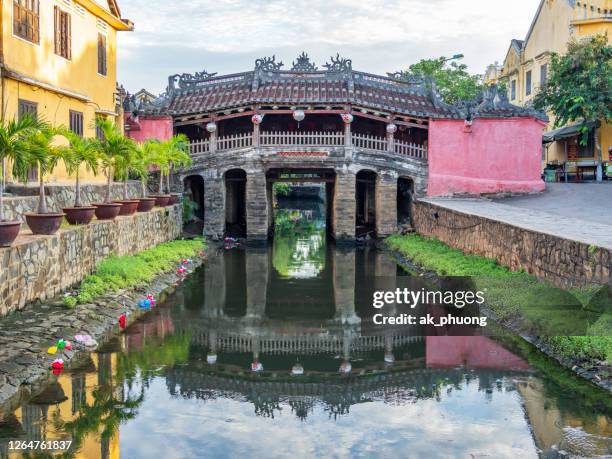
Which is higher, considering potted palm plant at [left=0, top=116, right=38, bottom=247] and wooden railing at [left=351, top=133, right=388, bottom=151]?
wooden railing at [left=351, top=133, right=388, bottom=151]

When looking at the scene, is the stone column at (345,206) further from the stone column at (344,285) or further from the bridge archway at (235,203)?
the bridge archway at (235,203)

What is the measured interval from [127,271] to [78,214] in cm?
156

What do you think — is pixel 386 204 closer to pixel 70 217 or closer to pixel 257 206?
pixel 257 206

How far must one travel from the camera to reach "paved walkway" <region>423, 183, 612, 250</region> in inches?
523

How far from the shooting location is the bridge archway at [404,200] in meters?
27.3

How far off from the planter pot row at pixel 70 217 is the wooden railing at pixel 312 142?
21.6ft

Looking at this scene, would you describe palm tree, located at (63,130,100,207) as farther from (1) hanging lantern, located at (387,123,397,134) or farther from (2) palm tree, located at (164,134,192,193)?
(1) hanging lantern, located at (387,123,397,134)

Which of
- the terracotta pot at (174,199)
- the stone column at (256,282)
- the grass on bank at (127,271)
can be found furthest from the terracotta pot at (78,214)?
the terracotta pot at (174,199)

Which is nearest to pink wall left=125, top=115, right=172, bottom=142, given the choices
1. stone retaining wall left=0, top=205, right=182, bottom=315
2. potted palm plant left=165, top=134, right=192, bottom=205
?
potted palm plant left=165, top=134, right=192, bottom=205

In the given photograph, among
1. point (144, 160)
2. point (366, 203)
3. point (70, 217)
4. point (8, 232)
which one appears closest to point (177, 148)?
point (144, 160)

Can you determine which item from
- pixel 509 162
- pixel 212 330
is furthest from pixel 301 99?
pixel 212 330

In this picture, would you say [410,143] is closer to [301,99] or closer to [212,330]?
[301,99]

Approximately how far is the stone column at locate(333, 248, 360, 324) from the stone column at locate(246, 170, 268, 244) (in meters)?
2.96

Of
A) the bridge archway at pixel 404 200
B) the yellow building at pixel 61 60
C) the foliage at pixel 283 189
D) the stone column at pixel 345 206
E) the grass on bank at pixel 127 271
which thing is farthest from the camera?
the foliage at pixel 283 189
